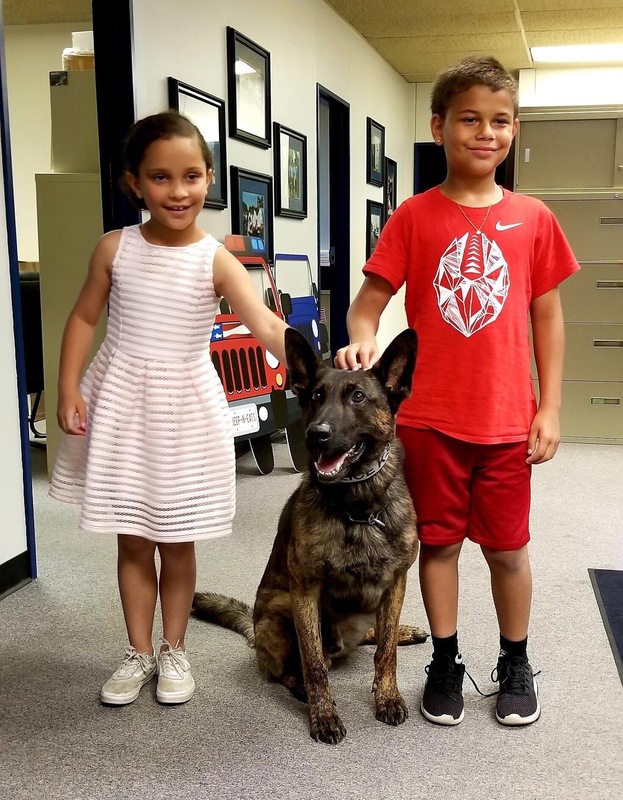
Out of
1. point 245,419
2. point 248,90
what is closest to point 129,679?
point 245,419

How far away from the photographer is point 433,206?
170 cm

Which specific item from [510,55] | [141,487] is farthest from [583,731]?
[510,55]

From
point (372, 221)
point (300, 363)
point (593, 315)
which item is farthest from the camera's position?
point (372, 221)

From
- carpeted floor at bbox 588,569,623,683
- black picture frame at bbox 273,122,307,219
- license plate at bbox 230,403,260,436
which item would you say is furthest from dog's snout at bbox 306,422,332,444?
black picture frame at bbox 273,122,307,219

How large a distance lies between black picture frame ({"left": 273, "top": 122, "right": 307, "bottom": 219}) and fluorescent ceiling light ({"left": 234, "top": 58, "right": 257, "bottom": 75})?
0.46m

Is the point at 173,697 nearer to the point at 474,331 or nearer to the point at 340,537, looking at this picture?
the point at 340,537

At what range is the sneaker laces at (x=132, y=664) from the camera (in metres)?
1.90

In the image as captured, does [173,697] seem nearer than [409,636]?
Yes

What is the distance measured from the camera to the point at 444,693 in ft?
5.93

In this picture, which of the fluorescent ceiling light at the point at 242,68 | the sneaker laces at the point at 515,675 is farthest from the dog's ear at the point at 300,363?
the fluorescent ceiling light at the point at 242,68

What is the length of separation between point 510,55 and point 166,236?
643cm

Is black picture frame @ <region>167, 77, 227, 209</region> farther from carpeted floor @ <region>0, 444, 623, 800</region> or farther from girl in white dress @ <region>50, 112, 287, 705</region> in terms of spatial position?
carpeted floor @ <region>0, 444, 623, 800</region>

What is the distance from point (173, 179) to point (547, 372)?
2.98 ft

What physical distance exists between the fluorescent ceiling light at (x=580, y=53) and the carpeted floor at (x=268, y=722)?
5666 millimetres
